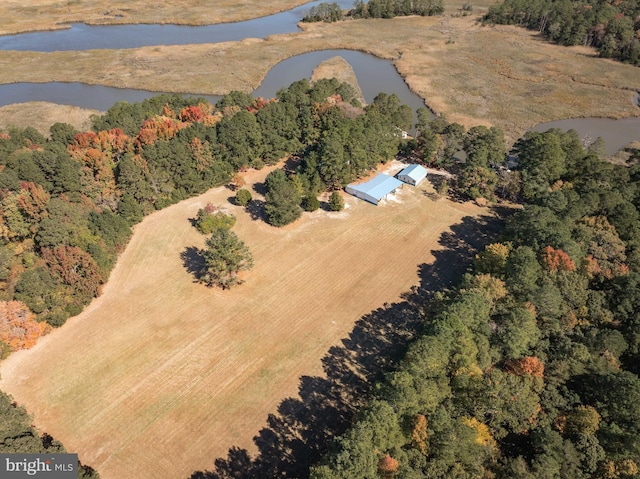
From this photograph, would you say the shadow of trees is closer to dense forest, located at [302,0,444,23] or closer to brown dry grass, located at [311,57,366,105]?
brown dry grass, located at [311,57,366,105]

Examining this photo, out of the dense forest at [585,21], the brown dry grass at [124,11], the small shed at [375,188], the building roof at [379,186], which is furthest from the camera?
the brown dry grass at [124,11]

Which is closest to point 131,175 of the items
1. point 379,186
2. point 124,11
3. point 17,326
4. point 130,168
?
point 130,168

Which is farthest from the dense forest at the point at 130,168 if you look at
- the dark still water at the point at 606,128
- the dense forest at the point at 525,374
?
the dark still water at the point at 606,128

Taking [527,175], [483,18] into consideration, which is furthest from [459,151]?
[483,18]

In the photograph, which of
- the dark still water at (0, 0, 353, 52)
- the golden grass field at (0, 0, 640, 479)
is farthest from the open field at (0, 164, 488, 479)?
the dark still water at (0, 0, 353, 52)

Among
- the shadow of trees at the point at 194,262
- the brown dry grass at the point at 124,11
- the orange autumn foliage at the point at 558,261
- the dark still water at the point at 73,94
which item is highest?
the brown dry grass at the point at 124,11

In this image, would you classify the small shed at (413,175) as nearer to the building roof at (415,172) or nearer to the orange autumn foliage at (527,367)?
the building roof at (415,172)

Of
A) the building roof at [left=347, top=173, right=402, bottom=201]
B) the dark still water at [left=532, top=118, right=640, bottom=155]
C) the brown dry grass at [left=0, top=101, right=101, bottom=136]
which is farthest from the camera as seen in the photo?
the brown dry grass at [left=0, top=101, right=101, bottom=136]
